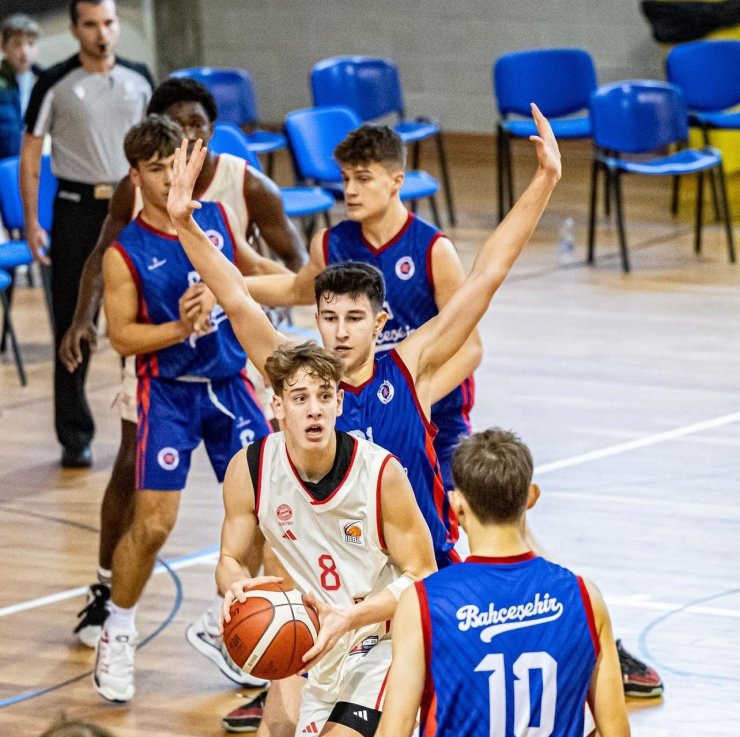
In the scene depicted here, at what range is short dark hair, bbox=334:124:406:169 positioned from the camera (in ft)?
16.4

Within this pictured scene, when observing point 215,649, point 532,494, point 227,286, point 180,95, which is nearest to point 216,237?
point 180,95

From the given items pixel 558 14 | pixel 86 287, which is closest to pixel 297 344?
pixel 86 287

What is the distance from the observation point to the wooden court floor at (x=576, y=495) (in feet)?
17.1

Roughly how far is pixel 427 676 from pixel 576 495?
407cm

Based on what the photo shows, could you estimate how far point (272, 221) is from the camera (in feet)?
19.2

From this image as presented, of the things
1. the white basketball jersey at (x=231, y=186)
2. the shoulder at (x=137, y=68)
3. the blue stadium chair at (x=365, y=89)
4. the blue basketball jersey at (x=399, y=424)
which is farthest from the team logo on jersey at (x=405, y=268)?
the blue stadium chair at (x=365, y=89)

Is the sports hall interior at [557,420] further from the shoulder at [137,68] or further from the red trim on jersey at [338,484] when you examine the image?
the shoulder at [137,68]

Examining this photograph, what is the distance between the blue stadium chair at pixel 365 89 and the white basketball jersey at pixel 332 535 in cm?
905

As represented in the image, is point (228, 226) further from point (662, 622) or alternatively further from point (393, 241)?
point (662, 622)

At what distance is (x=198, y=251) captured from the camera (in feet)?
14.0

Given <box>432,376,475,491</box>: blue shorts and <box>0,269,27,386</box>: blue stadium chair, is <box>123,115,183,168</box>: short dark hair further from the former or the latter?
<box>0,269,27,386</box>: blue stadium chair

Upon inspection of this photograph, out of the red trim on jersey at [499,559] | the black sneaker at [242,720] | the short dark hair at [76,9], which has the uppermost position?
the short dark hair at [76,9]

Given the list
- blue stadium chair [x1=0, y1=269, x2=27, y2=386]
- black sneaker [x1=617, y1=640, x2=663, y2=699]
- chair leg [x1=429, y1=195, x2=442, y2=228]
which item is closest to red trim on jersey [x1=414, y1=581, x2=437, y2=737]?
black sneaker [x1=617, y1=640, x2=663, y2=699]

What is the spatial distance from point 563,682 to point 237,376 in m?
2.52
